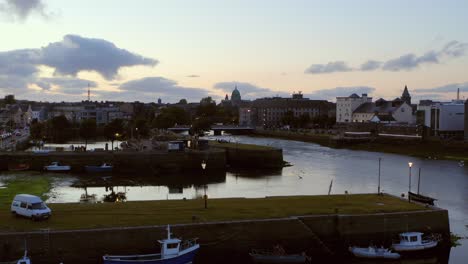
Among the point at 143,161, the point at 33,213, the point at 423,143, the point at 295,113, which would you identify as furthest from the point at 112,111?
the point at 33,213

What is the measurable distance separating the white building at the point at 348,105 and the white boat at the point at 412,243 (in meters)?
125

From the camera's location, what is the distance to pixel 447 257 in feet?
84.3

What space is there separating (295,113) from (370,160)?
404 feet

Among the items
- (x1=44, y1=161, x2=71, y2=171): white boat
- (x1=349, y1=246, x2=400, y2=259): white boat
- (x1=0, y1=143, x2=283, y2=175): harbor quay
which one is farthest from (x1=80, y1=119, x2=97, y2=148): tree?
(x1=349, y1=246, x2=400, y2=259): white boat

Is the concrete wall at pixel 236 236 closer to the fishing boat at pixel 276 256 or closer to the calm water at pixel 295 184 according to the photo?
the fishing boat at pixel 276 256

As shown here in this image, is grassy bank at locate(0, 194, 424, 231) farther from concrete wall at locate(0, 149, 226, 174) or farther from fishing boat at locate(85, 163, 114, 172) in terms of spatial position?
concrete wall at locate(0, 149, 226, 174)

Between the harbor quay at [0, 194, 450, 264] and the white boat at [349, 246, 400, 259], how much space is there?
657 millimetres

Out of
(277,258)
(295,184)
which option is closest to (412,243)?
(277,258)

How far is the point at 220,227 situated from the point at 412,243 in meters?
9.44

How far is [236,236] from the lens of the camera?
23.0 m

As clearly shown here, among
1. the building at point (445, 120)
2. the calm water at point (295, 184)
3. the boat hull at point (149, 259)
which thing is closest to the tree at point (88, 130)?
the calm water at point (295, 184)

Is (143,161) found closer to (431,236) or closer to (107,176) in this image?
(107,176)

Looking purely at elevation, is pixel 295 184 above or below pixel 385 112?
below

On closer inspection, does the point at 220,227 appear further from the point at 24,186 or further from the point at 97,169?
the point at 97,169
